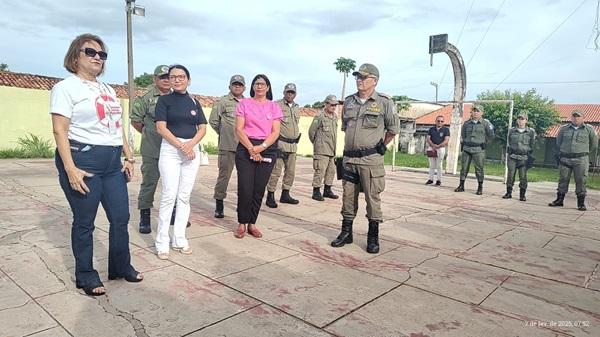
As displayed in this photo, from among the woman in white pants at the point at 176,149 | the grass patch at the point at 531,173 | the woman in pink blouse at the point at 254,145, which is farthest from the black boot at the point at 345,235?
the grass patch at the point at 531,173

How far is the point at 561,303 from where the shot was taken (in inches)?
118

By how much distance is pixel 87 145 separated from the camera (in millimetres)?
2697

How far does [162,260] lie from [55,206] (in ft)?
9.72

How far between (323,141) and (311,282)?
4004mm

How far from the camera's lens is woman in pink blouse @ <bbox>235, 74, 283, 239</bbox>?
14.0 ft

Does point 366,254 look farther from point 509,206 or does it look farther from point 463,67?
point 463,67

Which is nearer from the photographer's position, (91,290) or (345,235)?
(91,290)

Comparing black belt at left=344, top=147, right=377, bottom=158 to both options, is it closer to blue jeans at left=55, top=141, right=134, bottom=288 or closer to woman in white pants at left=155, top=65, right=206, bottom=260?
woman in white pants at left=155, top=65, right=206, bottom=260

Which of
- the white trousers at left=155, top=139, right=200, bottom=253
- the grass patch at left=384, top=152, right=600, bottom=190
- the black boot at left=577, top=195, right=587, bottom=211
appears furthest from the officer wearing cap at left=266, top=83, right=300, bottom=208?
the grass patch at left=384, top=152, right=600, bottom=190

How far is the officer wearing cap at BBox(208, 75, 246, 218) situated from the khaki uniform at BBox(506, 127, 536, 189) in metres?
5.74

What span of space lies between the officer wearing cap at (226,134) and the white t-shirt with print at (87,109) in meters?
2.41

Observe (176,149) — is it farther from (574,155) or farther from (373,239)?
(574,155)

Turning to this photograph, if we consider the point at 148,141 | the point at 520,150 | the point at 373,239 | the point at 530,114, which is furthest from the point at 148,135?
the point at 530,114

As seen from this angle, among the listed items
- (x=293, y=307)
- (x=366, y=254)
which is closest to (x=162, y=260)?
(x=293, y=307)
